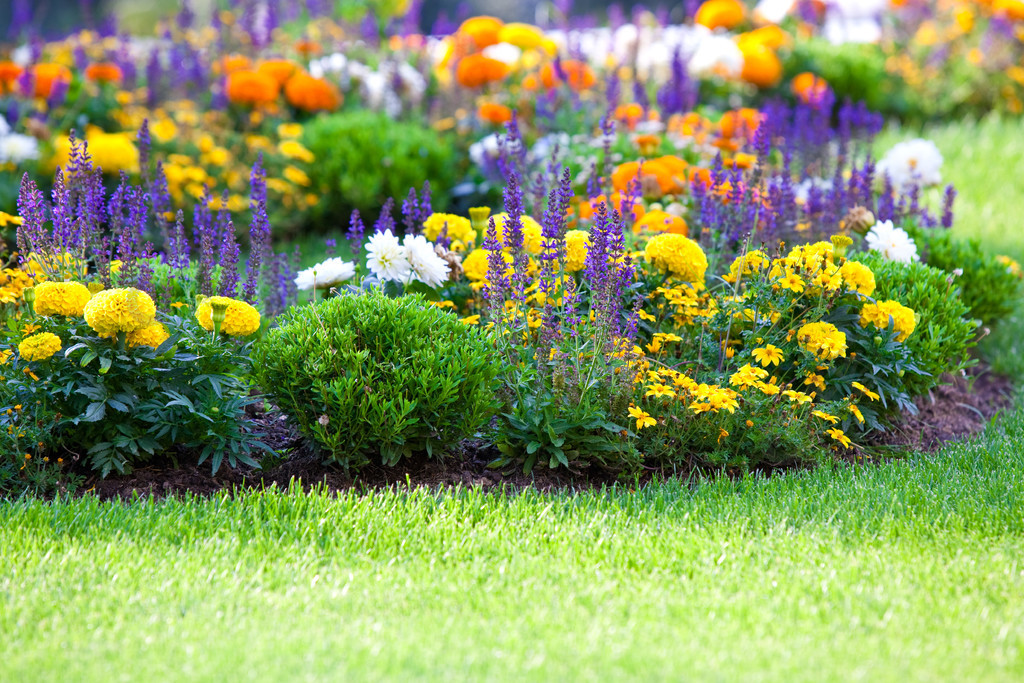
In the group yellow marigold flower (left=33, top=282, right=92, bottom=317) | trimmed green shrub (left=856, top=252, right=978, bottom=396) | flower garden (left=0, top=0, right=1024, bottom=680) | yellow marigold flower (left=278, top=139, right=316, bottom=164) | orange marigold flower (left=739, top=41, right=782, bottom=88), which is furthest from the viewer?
orange marigold flower (left=739, top=41, right=782, bottom=88)

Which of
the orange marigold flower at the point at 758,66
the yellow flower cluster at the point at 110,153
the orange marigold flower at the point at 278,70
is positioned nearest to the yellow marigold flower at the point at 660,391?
the yellow flower cluster at the point at 110,153

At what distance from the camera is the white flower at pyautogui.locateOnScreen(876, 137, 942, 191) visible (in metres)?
5.64

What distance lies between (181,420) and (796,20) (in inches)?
344

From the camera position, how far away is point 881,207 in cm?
520

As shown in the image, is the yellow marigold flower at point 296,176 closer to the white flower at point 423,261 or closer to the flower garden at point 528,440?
the flower garden at point 528,440

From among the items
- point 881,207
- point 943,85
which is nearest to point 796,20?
point 943,85

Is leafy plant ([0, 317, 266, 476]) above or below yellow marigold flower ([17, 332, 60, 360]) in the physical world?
below

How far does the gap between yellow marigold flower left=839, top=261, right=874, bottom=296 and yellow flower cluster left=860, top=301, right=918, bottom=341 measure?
8 cm

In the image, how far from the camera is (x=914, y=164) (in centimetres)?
565

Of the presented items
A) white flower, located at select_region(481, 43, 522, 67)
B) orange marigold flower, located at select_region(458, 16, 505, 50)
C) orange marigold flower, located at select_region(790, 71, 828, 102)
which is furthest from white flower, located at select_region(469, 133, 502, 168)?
orange marigold flower, located at select_region(790, 71, 828, 102)

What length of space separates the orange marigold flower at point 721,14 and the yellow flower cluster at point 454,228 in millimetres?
6097

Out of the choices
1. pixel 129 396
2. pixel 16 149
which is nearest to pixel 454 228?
pixel 129 396

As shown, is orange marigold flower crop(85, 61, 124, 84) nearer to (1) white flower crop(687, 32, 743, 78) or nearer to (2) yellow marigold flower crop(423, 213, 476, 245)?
(2) yellow marigold flower crop(423, 213, 476, 245)

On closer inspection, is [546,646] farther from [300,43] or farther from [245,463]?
[300,43]
